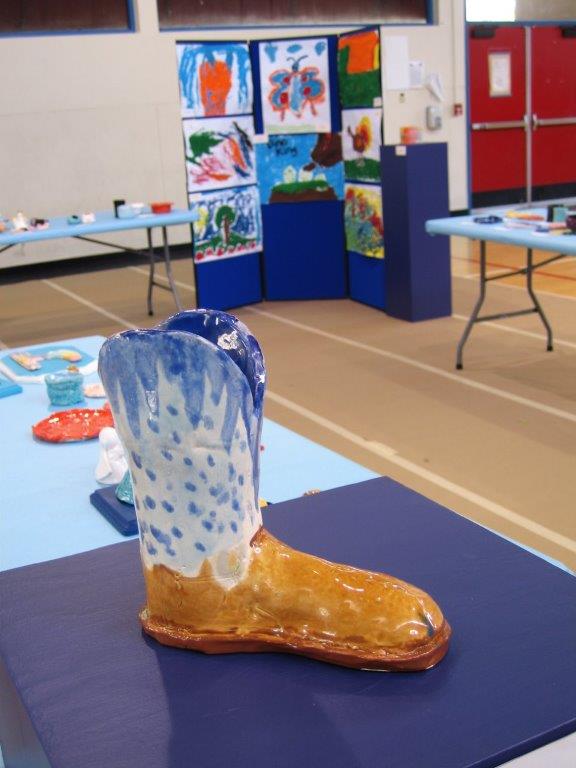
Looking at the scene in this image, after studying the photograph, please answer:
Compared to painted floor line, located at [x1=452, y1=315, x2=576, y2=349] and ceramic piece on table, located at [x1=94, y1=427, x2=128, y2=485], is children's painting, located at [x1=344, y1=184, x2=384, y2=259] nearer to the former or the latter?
painted floor line, located at [x1=452, y1=315, x2=576, y2=349]

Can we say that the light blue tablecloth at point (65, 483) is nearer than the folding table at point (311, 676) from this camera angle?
No

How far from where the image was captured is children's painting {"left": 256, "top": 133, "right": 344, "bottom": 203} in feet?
22.0

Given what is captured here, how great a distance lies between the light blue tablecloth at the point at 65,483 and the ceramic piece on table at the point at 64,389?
0.36ft

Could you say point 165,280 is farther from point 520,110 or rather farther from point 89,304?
point 520,110

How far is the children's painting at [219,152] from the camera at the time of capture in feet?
21.1

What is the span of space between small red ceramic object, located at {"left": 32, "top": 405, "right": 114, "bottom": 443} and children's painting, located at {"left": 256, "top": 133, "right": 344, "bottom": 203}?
15.4 ft

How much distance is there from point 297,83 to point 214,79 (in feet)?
1.93


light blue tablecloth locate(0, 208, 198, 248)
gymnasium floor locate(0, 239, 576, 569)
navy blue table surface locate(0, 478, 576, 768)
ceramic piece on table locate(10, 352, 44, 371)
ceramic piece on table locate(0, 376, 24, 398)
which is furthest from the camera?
light blue tablecloth locate(0, 208, 198, 248)

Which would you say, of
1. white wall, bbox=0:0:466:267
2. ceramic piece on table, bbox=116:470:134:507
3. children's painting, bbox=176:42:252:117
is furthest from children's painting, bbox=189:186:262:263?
ceramic piece on table, bbox=116:470:134:507

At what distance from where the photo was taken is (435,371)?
5.05 meters

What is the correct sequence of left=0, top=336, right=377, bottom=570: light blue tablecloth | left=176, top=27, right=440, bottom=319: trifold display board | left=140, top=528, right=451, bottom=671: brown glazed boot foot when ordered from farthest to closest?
left=176, top=27, right=440, bottom=319: trifold display board, left=0, top=336, right=377, bottom=570: light blue tablecloth, left=140, top=528, right=451, bottom=671: brown glazed boot foot

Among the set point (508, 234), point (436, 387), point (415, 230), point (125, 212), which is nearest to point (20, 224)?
point (125, 212)

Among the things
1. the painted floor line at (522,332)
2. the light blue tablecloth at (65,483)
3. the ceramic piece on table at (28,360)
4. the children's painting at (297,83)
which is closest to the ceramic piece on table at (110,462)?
the light blue tablecloth at (65,483)

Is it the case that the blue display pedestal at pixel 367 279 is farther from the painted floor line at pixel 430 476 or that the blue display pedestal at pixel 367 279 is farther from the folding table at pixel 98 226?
the painted floor line at pixel 430 476
